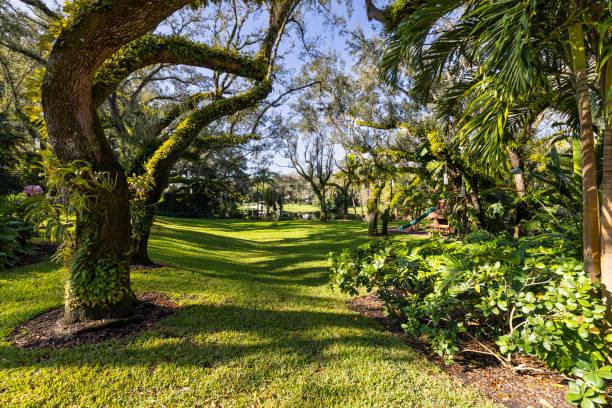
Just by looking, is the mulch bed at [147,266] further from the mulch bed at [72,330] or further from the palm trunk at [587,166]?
the palm trunk at [587,166]

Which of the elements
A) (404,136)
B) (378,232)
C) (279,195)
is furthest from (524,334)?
(279,195)

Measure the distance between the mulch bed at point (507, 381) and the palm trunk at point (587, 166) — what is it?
1.15 meters

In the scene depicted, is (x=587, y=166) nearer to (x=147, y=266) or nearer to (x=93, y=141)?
(x=93, y=141)

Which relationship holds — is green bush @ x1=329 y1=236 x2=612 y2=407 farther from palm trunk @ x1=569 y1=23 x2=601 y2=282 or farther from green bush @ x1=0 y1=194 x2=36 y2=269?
green bush @ x1=0 y1=194 x2=36 y2=269

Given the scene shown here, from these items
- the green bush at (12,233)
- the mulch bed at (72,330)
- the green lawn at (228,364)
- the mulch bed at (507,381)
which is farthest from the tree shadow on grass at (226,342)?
the green bush at (12,233)

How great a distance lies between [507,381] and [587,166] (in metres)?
2.26

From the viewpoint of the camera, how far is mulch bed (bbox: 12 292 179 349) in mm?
2615

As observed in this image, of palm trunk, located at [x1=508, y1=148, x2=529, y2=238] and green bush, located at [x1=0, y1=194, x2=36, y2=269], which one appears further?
palm trunk, located at [x1=508, y1=148, x2=529, y2=238]

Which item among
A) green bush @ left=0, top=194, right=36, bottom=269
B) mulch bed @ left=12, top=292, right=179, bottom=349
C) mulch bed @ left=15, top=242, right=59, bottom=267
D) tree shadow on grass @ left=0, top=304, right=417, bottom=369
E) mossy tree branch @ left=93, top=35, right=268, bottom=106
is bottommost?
tree shadow on grass @ left=0, top=304, right=417, bottom=369

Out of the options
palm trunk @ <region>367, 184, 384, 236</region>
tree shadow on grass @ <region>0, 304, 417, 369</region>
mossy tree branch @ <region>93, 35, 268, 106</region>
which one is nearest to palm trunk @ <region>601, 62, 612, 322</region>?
tree shadow on grass @ <region>0, 304, 417, 369</region>

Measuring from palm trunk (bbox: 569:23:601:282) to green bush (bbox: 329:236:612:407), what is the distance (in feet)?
0.75

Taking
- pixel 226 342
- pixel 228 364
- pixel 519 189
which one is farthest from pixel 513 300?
pixel 519 189

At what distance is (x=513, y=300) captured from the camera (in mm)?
2158

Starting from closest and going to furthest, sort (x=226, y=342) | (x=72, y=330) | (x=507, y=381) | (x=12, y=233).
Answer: (x=507, y=381) < (x=72, y=330) < (x=226, y=342) < (x=12, y=233)
